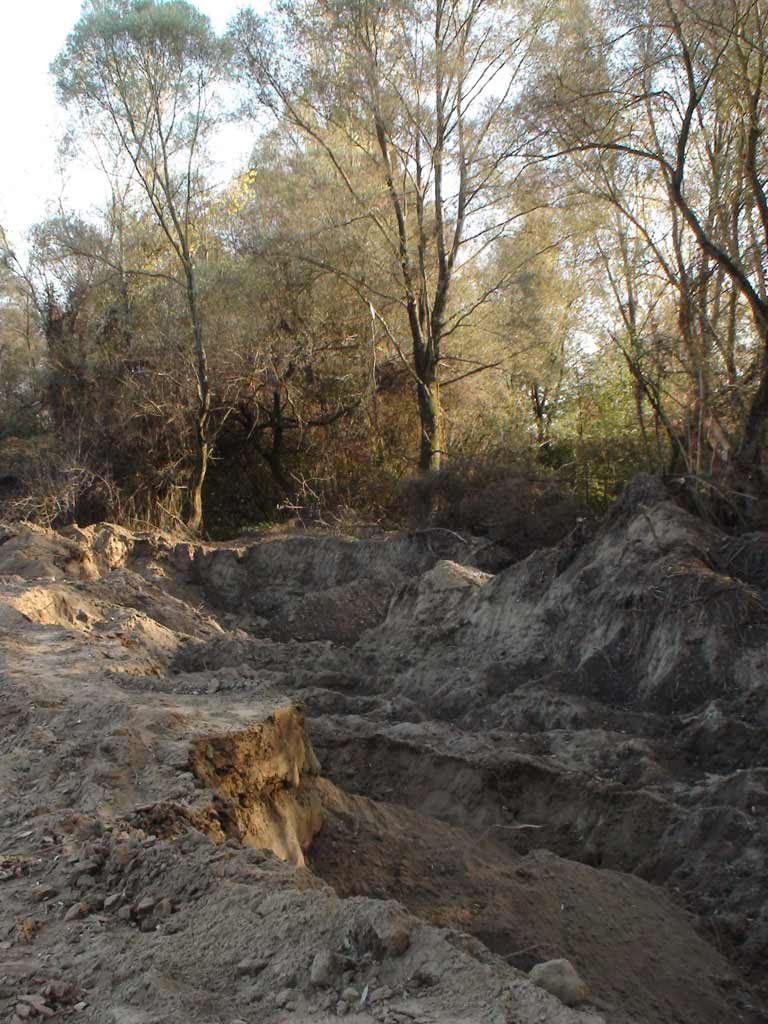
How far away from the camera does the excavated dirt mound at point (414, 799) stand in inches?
131

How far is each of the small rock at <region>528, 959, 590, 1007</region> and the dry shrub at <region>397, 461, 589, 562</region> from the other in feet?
28.5

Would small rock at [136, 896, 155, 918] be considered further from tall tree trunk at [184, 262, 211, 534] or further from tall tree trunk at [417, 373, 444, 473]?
tall tree trunk at [184, 262, 211, 534]

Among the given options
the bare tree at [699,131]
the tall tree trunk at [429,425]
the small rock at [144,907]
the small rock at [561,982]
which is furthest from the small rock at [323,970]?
the tall tree trunk at [429,425]

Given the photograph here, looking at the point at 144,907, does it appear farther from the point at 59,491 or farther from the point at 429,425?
the point at 429,425

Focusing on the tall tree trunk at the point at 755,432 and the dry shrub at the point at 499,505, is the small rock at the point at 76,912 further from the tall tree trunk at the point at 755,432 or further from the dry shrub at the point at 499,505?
the dry shrub at the point at 499,505

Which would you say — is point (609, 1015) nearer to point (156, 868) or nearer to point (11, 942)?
point (156, 868)

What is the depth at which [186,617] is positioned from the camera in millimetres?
11820

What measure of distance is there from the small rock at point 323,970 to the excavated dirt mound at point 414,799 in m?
0.01

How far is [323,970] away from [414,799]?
142 inches

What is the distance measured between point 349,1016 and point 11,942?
1.39 m

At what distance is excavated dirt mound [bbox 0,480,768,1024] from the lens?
332cm

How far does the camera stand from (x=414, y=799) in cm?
672

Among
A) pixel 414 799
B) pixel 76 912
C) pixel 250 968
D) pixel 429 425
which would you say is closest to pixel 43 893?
pixel 76 912

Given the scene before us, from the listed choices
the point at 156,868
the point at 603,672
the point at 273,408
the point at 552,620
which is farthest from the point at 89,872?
the point at 273,408
